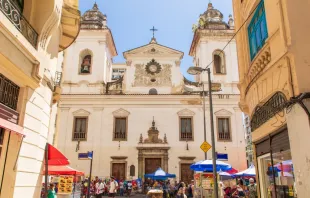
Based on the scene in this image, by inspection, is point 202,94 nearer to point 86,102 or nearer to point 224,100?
point 224,100

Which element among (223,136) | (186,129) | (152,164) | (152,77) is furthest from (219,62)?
(152,164)

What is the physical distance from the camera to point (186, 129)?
2788 centimetres

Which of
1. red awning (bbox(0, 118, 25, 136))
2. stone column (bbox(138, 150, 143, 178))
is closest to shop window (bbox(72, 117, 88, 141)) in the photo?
stone column (bbox(138, 150, 143, 178))

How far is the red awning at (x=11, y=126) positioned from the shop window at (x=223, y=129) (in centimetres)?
2271

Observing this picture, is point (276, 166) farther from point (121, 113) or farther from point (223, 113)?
point (121, 113)

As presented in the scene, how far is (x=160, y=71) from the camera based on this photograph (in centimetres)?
2948

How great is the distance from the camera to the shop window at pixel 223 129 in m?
27.5

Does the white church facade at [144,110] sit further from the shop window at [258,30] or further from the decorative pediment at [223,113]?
the shop window at [258,30]

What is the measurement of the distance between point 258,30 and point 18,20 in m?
6.21

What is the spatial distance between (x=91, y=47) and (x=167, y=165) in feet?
44.6

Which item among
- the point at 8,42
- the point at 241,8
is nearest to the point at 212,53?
the point at 241,8

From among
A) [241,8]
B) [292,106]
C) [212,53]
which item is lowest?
[292,106]

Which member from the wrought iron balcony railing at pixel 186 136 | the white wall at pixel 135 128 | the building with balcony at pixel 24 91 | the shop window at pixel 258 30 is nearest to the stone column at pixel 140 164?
the white wall at pixel 135 128

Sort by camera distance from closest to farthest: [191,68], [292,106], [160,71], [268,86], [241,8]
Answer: [292,106], [268,86], [241,8], [191,68], [160,71]
